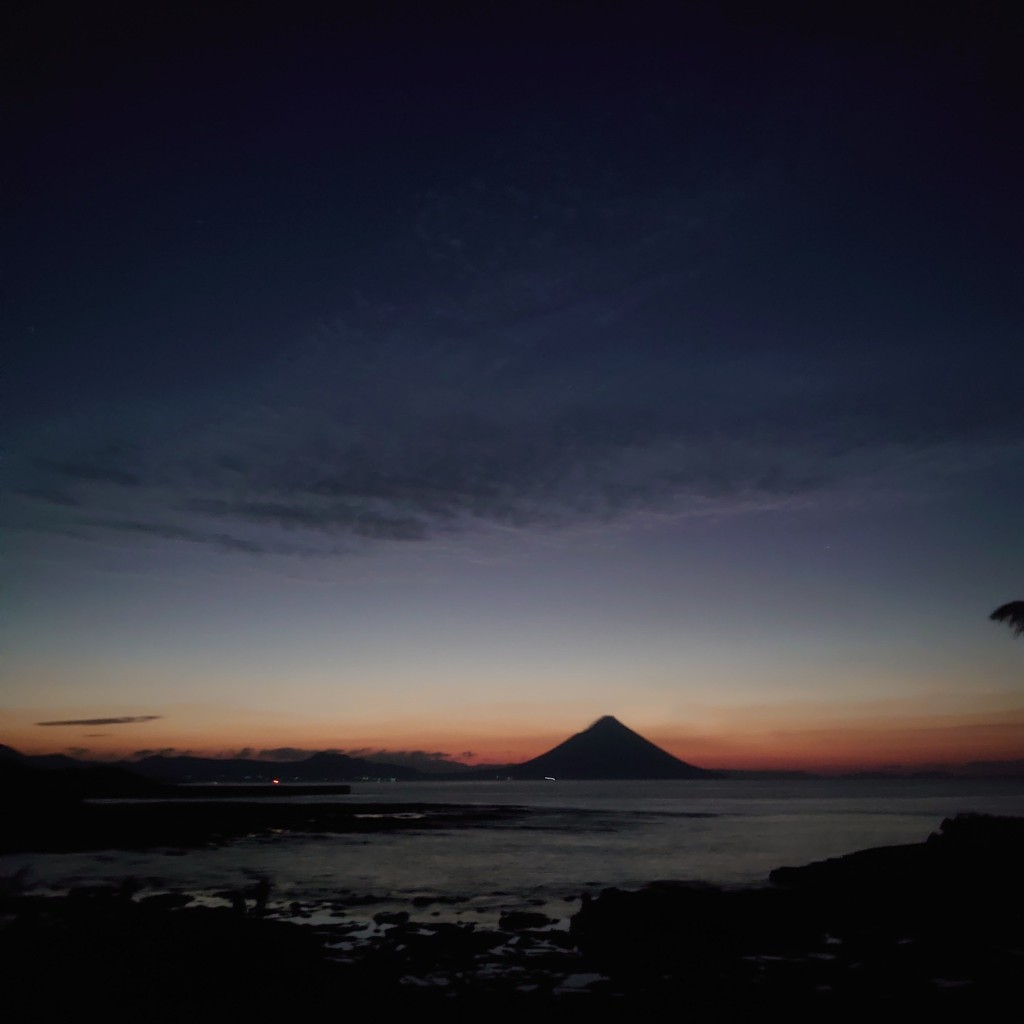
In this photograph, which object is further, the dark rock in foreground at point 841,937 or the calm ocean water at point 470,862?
the calm ocean water at point 470,862

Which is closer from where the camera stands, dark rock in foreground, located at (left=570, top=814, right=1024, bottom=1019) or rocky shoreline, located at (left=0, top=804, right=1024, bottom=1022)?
rocky shoreline, located at (left=0, top=804, right=1024, bottom=1022)

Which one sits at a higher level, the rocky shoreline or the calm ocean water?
the rocky shoreline

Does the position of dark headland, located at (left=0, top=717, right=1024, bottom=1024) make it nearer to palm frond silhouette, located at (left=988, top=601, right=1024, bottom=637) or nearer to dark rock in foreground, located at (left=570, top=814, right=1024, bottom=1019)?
dark rock in foreground, located at (left=570, top=814, right=1024, bottom=1019)

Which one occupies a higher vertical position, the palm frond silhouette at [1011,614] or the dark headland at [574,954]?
the palm frond silhouette at [1011,614]

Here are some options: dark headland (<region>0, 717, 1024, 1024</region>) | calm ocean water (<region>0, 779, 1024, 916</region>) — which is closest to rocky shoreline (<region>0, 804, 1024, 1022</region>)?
dark headland (<region>0, 717, 1024, 1024</region>)

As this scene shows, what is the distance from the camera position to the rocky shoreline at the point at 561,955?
1505 centimetres

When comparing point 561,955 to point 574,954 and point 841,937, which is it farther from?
point 841,937

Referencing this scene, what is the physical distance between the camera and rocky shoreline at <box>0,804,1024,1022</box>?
49.4ft

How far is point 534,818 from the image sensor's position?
3393 inches

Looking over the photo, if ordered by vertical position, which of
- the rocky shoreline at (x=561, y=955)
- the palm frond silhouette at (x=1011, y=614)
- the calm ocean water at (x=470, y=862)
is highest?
the palm frond silhouette at (x=1011, y=614)

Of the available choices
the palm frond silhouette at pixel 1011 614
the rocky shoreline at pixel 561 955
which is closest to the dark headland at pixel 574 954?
the rocky shoreline at pixel 561 955

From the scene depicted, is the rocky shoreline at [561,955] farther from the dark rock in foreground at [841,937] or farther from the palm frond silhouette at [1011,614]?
the palm frond silhouette at [1011,614]

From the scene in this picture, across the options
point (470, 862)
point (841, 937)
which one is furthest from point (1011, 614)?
point (470, 862)

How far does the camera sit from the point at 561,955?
19.4 m
